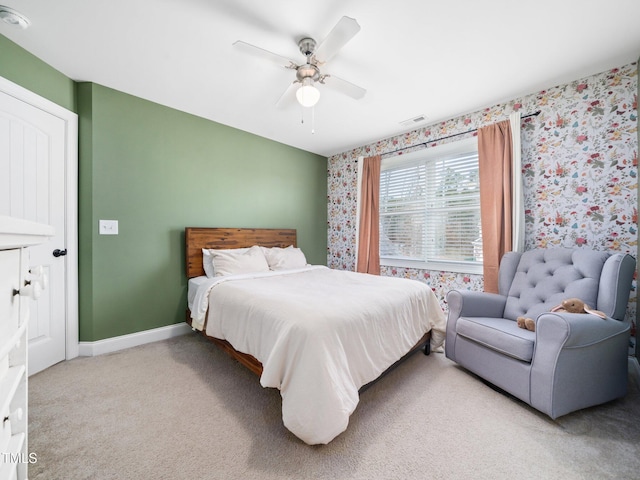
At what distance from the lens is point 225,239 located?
3156 millimetres

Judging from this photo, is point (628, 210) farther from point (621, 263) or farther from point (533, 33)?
point (533, 33)

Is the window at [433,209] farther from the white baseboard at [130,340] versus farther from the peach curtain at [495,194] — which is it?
the white baseboard at [130,340]

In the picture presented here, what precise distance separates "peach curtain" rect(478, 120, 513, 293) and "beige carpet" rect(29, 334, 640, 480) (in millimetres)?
1233

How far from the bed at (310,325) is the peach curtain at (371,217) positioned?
94 cm

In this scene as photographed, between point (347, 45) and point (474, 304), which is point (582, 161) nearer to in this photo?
point (474, 304)

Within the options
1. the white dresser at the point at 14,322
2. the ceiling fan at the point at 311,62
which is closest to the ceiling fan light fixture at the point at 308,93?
the ceiling fan at the point at 311,62

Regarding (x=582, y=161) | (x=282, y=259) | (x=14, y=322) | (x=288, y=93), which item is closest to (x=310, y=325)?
(x=14, y=322)

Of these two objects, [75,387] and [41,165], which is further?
[41,165]

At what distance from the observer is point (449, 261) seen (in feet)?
10.2

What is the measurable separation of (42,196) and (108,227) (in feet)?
1.58

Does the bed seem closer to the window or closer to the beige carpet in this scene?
the beige carpet

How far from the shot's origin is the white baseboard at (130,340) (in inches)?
92.5

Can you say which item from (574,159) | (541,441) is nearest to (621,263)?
(574,159)

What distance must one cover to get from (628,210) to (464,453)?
89.3 inches
